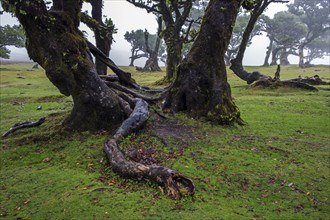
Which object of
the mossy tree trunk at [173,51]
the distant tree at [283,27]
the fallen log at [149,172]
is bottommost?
the fallen log at [149,172]

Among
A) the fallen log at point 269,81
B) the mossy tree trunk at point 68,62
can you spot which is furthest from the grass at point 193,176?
the fallen log at point 269,81

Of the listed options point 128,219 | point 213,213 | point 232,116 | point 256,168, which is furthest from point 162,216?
point 232,116

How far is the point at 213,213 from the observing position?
5660mm

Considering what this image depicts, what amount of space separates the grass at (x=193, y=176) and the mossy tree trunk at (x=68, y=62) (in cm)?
72

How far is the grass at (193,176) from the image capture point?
5824 mm

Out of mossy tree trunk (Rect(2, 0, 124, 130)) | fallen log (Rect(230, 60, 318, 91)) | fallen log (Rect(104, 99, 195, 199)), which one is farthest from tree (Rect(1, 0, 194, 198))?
fallen log (Rect(230, 60, 318, 91))

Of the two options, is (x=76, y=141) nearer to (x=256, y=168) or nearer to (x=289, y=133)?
(x=256, y=168)

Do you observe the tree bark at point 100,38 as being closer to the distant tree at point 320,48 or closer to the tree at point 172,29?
the tree at point 172,29

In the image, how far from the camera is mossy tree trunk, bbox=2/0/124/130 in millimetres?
9602

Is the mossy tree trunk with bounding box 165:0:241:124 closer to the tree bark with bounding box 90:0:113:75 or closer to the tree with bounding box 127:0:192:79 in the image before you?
the tree bark with bounding box 90:0:113:75

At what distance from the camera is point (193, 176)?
7215 millimetres

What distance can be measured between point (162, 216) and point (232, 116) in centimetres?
706

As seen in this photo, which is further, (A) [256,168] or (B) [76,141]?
(B) [76,141]

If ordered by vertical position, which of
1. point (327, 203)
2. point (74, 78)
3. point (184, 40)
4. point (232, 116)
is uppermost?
point (184, 40)
